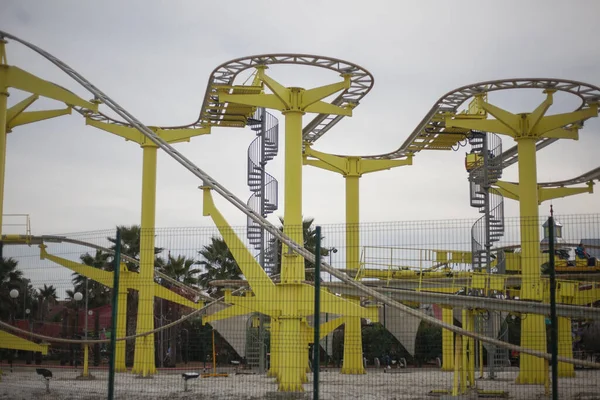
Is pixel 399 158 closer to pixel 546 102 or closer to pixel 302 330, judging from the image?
pixel 546 102

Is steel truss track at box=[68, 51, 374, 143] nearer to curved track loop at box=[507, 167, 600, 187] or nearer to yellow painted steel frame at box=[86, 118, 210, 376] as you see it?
yellow painted steel frame at box=[86, 118, 210, 376]

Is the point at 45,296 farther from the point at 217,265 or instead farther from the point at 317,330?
the point at 317,330

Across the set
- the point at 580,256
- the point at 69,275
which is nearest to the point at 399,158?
the point at 580,256

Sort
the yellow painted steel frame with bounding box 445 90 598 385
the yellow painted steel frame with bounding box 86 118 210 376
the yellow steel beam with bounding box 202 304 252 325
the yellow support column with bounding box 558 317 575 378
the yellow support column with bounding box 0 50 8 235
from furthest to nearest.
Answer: the yellow painted steel frame with bounding box 86 118 210 376
the yellow support column with bounding box 558 317 575 378
the yellow painted steel frame with bounding box 445 90 598 385
the yellow steel beam with bounding box 202 304 252 325
the yellow support column with bounding box 0 50 8 235

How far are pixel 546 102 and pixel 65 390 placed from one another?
57.4ft

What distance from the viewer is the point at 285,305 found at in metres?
23.1

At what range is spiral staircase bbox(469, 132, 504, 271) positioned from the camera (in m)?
33.8

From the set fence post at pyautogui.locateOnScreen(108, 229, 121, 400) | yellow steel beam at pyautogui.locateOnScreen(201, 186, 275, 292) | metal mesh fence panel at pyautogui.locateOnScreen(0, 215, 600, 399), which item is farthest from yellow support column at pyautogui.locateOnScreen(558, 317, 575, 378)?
fence post at pyautogui.locateOnScreen(108, 229, 121, 400)

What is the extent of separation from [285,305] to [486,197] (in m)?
14.2

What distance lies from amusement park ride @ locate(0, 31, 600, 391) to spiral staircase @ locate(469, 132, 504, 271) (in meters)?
0.08

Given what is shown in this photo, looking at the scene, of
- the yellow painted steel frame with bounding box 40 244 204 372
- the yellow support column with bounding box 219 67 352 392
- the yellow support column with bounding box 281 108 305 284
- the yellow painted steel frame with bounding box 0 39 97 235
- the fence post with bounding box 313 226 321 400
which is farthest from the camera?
the yellow painted steel frame with bounding box 40 244 204 372

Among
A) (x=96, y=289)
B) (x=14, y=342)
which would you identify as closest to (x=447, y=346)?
(x=14, y=342)

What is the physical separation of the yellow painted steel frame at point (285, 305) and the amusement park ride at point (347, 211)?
4cm

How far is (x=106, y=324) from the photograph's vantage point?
47.7 metres
